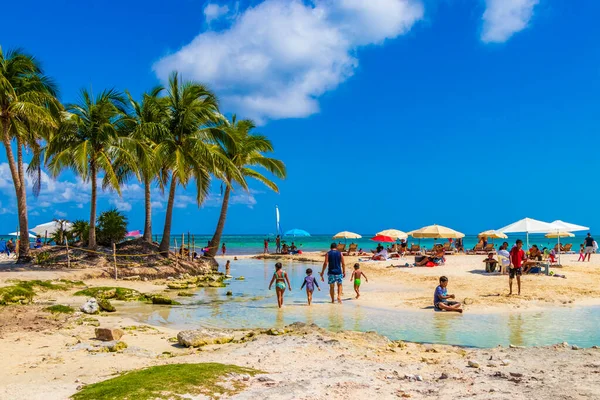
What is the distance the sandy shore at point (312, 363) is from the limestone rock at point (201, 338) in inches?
6.9

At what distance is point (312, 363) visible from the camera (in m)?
7.24

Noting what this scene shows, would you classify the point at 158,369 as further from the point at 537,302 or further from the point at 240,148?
the point at 240,148

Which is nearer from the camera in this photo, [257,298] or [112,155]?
[257,298]

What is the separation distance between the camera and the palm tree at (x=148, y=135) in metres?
21.3

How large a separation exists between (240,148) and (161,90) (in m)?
5.08

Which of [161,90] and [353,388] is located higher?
[161,90]

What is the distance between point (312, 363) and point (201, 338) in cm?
256

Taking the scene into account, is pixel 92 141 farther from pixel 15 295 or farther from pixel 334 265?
pixel 334 265

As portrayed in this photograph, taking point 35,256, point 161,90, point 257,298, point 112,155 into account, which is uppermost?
point 161,90

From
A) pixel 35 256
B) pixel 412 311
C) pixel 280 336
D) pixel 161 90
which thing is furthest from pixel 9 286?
pixel 161 90

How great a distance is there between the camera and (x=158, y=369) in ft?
21.0

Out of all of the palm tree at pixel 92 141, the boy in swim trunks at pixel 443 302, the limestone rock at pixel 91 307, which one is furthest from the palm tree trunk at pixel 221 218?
the boy in swim trunks at pixel 443 302

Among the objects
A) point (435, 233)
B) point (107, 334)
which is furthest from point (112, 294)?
point (435, 233)

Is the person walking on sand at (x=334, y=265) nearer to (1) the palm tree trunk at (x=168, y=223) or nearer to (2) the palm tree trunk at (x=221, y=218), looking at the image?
(1) the palm tree trunk at (x=168, y=223)
